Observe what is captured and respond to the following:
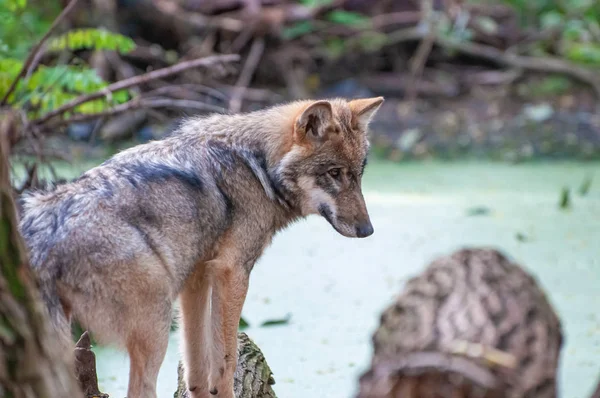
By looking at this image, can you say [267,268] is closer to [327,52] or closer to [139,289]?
[139,289]

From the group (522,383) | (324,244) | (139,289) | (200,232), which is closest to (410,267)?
(324,244)

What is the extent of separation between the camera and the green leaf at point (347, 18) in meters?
13.4

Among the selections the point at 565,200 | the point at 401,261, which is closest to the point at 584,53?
the point at 565,200

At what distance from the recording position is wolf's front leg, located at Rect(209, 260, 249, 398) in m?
4.61

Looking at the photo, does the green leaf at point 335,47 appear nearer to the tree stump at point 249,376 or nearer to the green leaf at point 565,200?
the green leaf at point 565,200

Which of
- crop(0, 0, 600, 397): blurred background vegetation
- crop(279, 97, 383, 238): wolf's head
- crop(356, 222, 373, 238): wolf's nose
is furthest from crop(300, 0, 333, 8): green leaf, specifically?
crop(356, 222, 373, 238): wolf's nose

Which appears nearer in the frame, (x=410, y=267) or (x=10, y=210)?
(x=10, y=210)

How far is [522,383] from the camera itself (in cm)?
283

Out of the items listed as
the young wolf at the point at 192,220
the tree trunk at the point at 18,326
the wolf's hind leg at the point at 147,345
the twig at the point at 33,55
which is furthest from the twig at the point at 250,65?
the tree trunk at the point at 18,326

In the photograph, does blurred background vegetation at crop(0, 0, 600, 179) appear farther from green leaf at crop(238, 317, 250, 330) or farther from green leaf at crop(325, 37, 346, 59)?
green leaf at crop(238, 317, 250, 330)

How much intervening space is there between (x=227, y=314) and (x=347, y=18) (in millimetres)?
9349

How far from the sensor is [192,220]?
439 centimetres

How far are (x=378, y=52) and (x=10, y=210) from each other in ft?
38.6

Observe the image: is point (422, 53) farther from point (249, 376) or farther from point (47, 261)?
point (47, 261)
